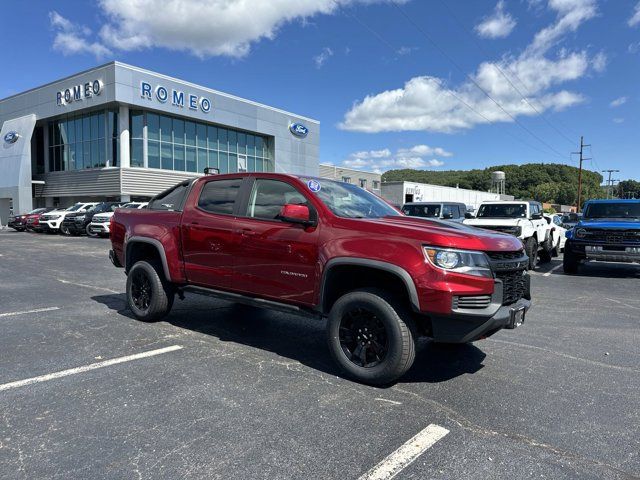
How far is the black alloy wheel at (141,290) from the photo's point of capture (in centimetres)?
609

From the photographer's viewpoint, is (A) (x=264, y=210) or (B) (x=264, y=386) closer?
(B) (x=264, y=386)

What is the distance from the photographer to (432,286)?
373 cm

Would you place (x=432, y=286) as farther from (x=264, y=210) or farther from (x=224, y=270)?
(x=224, y=270)

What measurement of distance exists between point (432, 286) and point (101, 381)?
9.62ft

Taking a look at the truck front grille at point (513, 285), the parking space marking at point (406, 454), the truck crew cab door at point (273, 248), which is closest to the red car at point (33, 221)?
the truck crew cab door at point (273, 248)

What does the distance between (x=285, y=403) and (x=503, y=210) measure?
39.1 feet

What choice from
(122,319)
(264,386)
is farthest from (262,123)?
(264,386)

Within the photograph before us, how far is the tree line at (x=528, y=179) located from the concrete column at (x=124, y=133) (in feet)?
263

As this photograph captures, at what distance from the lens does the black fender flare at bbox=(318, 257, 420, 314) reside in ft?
12.5

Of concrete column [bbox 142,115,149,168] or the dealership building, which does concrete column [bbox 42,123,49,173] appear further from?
concrete column [bbox 142,115,149,168]

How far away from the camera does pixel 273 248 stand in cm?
466

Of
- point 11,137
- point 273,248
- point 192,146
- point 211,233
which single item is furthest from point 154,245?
point 11,137

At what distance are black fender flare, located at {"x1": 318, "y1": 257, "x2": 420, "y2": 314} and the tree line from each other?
103797mm

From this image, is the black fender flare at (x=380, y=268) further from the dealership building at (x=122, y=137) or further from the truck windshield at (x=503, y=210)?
the dealership building at (x=122, y=137)
